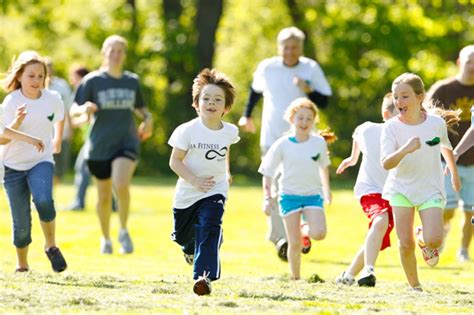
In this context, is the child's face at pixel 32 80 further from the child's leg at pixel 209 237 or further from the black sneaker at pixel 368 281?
the black sneaker at pixel 368 281

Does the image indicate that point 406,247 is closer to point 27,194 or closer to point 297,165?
point 297,165

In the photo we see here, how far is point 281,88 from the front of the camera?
13945 millimetres

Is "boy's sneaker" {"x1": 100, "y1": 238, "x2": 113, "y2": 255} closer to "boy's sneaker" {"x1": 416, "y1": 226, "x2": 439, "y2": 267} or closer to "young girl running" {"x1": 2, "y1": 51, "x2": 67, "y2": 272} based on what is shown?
"young girl running" {"x1": 2, "y1": 51, "x2": 67, "y2": 272}

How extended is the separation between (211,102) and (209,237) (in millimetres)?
1065

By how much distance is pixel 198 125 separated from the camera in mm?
10117

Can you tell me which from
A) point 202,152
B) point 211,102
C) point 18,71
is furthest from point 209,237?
point 18,71

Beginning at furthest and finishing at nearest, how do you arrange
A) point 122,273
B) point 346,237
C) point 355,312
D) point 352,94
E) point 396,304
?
1. point 352,94
2. point 346,237
3. point 122,273
4. point 396,304
5. point 355,312

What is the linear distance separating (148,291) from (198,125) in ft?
4.42

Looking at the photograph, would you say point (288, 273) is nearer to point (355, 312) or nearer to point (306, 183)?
point (306, 183)

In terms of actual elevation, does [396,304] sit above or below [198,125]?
below

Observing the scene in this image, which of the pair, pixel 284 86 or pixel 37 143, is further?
pixel 284 86

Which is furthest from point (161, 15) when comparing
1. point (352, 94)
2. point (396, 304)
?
point (396, 304)

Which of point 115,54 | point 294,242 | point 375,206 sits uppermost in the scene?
point 115,54

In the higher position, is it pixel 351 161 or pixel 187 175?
pixel 351 161
